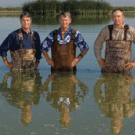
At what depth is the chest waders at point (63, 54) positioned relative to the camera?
646cm

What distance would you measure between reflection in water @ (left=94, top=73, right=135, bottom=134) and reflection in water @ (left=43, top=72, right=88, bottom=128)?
0.97 feet

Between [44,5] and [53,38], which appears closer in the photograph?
[53,38]

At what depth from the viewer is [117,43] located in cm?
629

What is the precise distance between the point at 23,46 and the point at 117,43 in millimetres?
1725

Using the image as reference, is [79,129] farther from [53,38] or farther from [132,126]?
[53,38]

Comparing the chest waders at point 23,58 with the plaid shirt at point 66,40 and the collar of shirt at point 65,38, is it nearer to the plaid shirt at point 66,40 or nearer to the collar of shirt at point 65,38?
the plaid shirt at point 66,40

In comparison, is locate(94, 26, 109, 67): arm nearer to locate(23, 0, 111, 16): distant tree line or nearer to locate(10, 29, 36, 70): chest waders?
locate(10, 29, 36, 70): chest waders

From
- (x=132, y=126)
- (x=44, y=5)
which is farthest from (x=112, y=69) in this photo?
(x=44, y=5)

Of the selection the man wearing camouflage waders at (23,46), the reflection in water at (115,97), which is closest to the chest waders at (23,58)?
the man wearing camouflage waders at (23,46)

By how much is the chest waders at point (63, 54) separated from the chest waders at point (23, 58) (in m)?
0.41

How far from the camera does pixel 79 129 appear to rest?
388 centimetres

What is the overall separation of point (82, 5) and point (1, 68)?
29.6 m

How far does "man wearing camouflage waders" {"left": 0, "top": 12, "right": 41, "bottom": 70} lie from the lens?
6473mm

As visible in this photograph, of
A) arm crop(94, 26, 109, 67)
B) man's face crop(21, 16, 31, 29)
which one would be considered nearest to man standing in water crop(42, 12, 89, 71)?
arm crop(94, 26, 109, 67)
